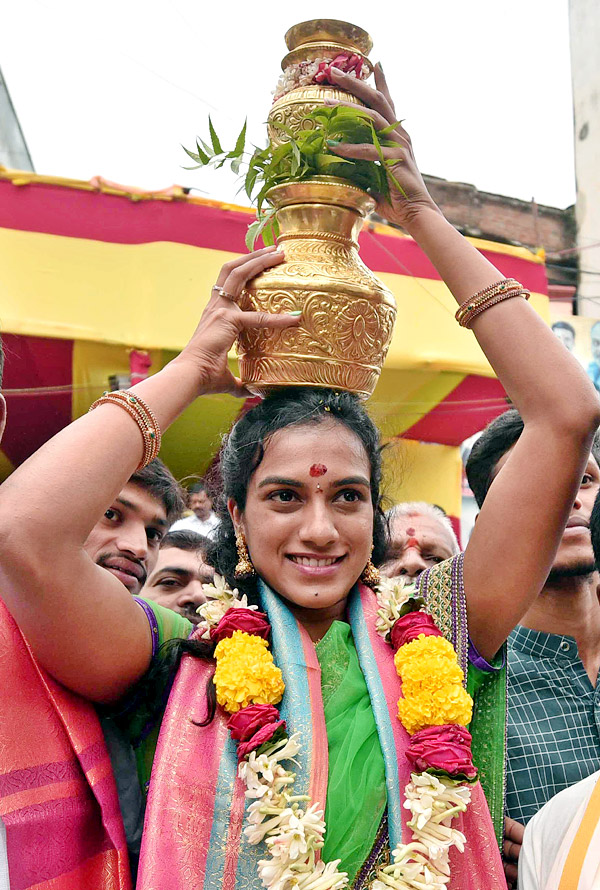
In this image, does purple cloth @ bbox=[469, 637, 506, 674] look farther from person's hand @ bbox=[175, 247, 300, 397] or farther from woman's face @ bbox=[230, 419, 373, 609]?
person's hand @ bbox=[175, 247, 300, 397]

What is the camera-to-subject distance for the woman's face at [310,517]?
2.24 meters

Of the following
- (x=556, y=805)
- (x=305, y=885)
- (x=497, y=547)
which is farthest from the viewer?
(x=497, y=547)

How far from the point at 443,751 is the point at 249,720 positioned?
44 centimetres

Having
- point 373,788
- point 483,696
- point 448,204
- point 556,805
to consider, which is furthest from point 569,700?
point 448,204

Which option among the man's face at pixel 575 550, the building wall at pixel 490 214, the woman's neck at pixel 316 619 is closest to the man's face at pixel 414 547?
the man's face at pixel 575 550

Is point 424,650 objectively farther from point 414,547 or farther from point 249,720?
point 414,547

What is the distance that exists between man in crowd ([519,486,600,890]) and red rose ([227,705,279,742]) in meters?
0.63

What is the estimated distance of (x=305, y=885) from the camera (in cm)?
186

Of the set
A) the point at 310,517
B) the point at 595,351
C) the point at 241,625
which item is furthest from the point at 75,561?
the point at 595,351

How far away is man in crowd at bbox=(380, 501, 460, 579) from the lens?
401 cm

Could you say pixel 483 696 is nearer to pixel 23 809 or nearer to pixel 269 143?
pixel 23 809

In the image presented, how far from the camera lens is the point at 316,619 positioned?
2424 mm

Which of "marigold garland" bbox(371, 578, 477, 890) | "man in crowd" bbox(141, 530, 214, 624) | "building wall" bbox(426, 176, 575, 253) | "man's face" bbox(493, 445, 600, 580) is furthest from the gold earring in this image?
"building wall" bbox(426, 176, 575, 253)

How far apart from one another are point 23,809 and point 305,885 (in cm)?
62
